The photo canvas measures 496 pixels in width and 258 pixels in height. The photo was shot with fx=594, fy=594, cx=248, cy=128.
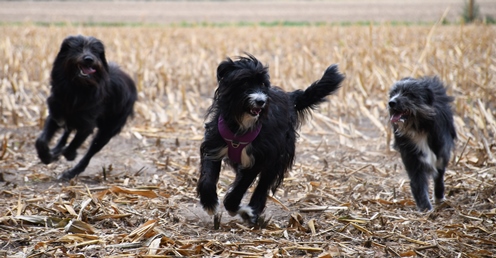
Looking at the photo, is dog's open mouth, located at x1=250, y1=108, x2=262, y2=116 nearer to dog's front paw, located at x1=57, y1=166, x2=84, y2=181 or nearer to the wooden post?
dog's front paw, located at x1=57, y1=166, x2=84, y2=181

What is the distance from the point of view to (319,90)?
6000mm

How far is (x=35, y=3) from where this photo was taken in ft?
124

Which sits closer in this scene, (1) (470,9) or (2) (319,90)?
(2) (319,90)

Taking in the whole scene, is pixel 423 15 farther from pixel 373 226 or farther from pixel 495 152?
pixel 373 226

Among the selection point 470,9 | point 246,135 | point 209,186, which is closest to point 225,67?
point 246,135

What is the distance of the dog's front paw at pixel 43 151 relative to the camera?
6961 millimetres

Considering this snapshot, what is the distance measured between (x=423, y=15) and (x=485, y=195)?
24.7 m

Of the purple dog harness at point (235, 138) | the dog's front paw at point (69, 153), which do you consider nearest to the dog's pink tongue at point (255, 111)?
the purple dog harness at point (235, 138)

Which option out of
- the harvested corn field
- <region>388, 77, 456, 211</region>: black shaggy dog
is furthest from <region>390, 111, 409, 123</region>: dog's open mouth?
the harvested corn field

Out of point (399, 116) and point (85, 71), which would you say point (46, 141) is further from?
point (399, 116)

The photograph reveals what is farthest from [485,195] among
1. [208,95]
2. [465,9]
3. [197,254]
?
[465,9]

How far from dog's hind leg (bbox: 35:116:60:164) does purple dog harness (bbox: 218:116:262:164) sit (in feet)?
9.34

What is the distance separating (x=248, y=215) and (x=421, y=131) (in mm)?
2249

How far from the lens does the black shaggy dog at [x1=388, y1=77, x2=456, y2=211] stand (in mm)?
6211
